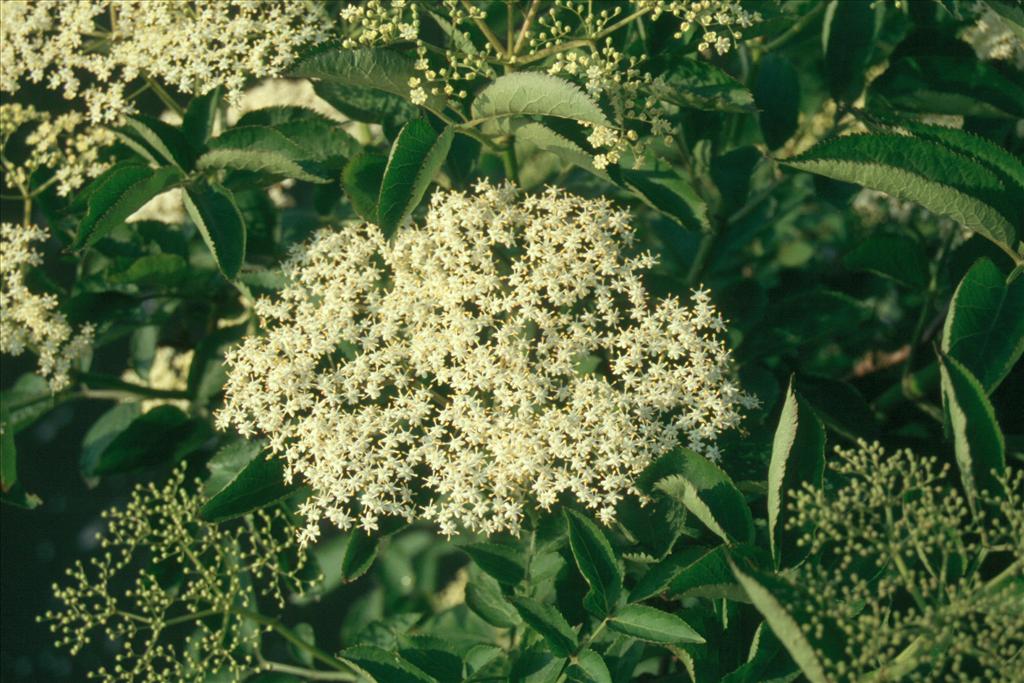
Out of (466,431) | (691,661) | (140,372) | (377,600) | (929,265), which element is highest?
(929,265)

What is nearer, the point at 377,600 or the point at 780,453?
the point at 780,453

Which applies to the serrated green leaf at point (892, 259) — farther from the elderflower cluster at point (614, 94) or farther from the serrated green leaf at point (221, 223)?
the serrated green leaf at point (221, 223)

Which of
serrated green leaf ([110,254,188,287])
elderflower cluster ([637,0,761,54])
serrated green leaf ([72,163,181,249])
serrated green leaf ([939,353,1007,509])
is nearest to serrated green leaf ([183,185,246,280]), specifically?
serrated green leaf ([72,163,181,249])

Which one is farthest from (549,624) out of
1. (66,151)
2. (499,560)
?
(66,151)

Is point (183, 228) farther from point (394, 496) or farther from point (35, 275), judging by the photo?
point (394, 496)

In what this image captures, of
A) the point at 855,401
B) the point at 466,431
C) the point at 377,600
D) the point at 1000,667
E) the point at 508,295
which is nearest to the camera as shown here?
the point at 1000,667

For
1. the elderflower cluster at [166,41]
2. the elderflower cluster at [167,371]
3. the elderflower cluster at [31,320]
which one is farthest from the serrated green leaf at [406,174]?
the elderflower cluster at [167,371]

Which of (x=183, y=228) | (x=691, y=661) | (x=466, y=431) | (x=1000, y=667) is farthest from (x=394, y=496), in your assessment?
(x=183, y=228)
